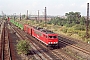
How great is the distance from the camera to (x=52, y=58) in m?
20.8

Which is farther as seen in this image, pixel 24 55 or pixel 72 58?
pixel 24 55

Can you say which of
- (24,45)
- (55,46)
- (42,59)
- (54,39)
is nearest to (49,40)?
(54,39)

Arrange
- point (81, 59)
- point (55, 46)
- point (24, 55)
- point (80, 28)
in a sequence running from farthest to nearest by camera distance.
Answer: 1. point (80, 28)
2. point (55, 46)
3. point (24, 55)
4. point (81, 59)

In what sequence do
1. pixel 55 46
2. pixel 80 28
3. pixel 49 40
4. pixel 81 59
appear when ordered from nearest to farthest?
pixel 81 59
pixel 49 40
pixel 55 46
pixel 80 28

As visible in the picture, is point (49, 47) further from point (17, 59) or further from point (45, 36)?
point (17, 59)

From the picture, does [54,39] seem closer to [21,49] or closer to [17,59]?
[21,49]

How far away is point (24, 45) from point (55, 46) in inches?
250

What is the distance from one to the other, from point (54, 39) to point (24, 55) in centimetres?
569

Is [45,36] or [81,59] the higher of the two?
[45,36]

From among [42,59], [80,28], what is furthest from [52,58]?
[80,28]

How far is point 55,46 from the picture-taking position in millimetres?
27891

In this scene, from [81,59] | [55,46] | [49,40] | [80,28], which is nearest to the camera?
[81,59]

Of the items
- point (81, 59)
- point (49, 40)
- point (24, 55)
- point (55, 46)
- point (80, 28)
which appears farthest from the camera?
point (80, 28)

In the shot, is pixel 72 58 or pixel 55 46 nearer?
pixel 72 58
